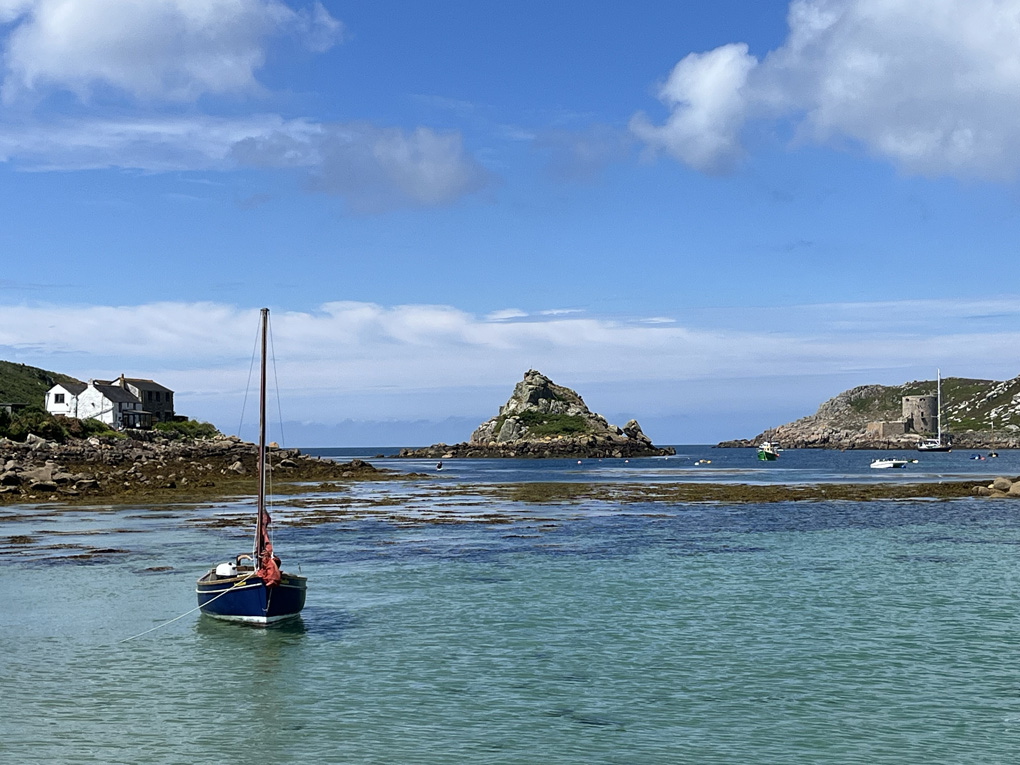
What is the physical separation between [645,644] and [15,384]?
187 m

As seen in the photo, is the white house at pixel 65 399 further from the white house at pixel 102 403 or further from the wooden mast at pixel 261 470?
the wooden mast at pixel 261 470

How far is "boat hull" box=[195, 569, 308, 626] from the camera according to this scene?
27312 mm

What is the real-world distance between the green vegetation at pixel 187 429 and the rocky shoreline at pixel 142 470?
8281 millimetres

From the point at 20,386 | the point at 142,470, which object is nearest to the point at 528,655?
the point at 142,470

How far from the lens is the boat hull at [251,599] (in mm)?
27312

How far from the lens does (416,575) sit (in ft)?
124

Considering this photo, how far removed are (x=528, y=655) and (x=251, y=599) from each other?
8836 mm

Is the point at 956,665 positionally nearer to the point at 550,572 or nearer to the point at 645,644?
the point at 645,644

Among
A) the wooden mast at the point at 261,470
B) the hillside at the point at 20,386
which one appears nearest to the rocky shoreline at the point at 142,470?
the wooden mast at the point at 261,470

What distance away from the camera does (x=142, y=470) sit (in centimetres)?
9525

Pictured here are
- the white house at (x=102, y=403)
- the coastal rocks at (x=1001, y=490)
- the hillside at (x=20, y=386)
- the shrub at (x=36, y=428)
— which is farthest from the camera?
the hillside at (x=20, y=386)

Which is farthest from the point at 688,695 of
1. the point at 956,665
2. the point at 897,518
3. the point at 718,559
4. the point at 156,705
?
the point at 897,518

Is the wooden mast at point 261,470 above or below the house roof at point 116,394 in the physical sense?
below

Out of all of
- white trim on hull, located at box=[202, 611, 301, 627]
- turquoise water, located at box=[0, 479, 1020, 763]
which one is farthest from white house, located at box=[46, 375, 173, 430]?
white trim on hull, located at box=[202, 611, 301, 627]
